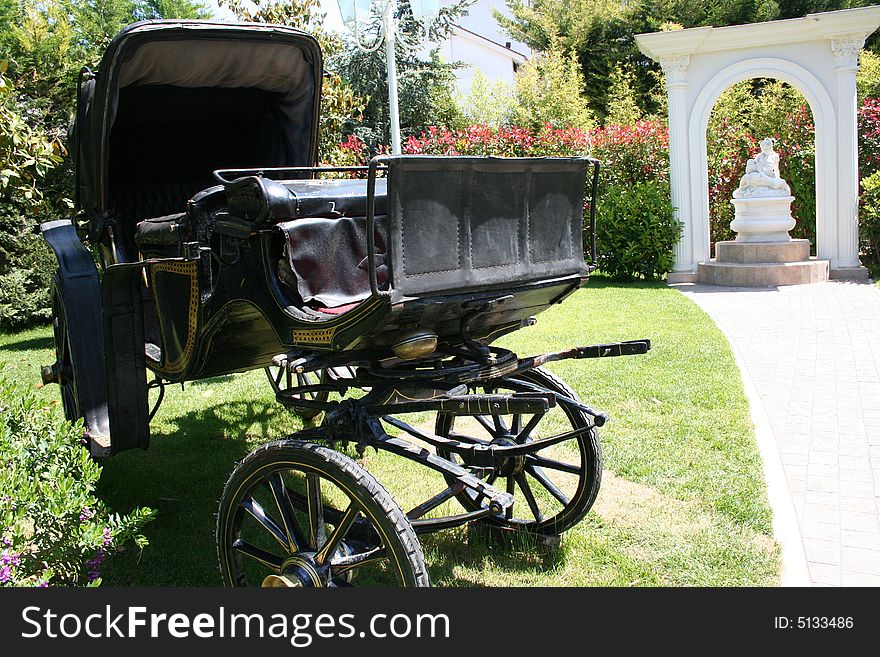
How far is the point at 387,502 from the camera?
8.04ft

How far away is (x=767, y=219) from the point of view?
13039mm

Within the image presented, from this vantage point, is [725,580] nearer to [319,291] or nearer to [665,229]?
[319,291]

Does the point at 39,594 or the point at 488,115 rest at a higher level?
the point at 488,115

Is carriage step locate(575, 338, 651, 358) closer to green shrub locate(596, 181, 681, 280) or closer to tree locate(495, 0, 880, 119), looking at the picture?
green shrub locate(596, 181, 681, 280)

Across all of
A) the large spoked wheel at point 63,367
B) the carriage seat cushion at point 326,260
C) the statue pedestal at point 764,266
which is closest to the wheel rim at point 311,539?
the carriage seat cushion at point 326,260

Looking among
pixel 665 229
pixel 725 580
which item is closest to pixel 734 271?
pixel 665 229

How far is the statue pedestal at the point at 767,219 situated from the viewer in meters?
13.0

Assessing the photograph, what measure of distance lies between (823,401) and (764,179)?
807 cm

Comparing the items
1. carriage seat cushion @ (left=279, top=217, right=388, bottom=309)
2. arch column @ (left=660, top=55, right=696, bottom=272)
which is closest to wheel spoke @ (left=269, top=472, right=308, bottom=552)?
carriage seat cushion @ (left=279, top=217, right=388, bottom=309)

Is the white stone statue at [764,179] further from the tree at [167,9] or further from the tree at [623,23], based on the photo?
the tree at [167,9]

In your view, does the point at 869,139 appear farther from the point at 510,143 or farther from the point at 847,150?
the point at 510,143

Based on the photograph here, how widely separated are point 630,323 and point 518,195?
669 cm

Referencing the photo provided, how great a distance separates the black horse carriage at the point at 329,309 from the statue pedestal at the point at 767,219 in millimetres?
10091

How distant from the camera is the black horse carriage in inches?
101
